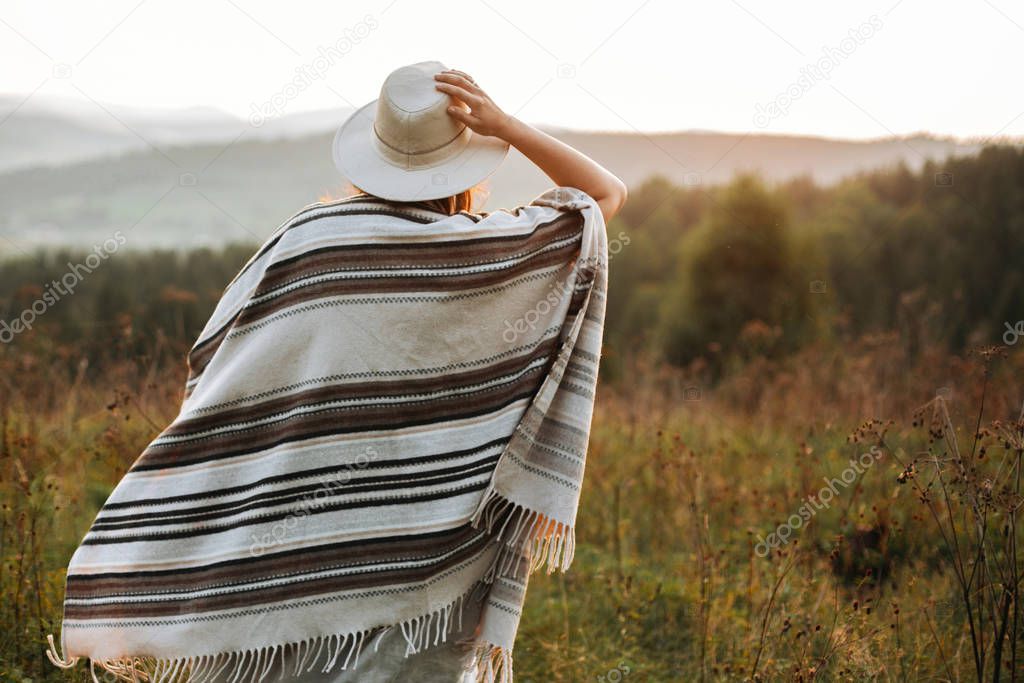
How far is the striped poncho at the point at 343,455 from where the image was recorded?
2.06 metres

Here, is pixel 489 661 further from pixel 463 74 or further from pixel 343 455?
pixel 463 74

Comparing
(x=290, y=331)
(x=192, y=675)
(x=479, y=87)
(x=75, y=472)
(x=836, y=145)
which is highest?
(x=836, y=145)

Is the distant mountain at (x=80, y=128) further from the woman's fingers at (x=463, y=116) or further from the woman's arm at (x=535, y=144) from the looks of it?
the woman's fingers at (x=463, y=116)

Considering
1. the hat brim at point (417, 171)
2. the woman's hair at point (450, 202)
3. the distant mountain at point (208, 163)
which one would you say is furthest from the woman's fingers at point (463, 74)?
the distant mountain at point (208, 163)

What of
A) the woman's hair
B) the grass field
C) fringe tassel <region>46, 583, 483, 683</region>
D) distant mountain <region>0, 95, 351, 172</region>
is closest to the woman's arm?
the woman's hair

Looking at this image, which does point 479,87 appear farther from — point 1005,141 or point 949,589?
point 1005,141

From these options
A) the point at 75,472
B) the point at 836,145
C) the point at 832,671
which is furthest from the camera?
the point at 836,145

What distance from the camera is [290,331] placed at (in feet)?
6.74

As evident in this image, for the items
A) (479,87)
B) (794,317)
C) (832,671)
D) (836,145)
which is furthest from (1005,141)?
(836,145)

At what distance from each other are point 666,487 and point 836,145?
64.8ft

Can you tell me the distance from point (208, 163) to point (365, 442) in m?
15.9

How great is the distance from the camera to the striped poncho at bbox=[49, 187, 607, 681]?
81.3 inches

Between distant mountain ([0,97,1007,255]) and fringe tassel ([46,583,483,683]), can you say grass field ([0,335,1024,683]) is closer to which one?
fringe tassel ([46,583,483,683])

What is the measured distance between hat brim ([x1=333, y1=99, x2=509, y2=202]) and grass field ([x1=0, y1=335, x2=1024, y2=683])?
1343mm
